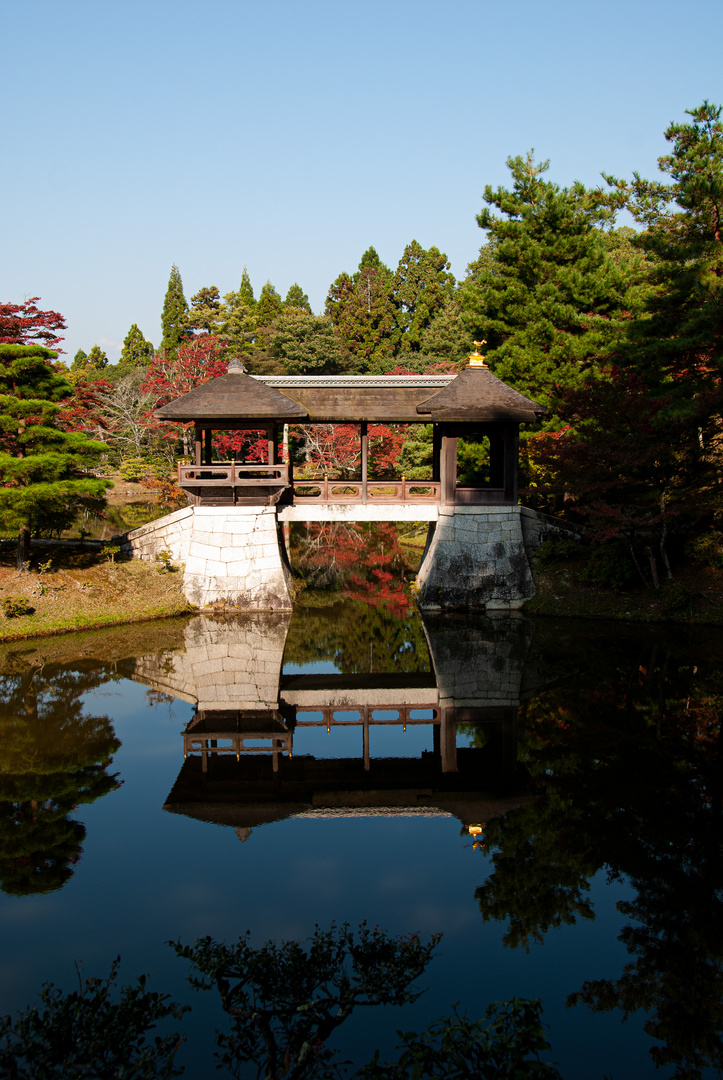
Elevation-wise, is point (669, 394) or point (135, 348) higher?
point (135, 348)

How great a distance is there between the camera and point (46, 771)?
910 centimetres

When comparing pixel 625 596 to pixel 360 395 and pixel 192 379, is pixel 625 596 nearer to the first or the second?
pixel 360 395

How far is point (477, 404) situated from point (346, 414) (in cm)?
319

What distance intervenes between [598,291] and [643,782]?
17181 millimetres

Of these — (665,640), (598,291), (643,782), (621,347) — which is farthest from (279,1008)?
(598,291)

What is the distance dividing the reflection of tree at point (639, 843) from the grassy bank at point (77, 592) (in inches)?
395

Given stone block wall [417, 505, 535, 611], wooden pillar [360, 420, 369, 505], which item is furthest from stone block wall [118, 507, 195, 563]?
stone block wall [417, 505, 535, 611]

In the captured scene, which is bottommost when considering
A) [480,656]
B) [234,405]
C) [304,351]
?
[480,656]

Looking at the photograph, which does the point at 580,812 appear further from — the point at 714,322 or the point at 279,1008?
the point at 714,322

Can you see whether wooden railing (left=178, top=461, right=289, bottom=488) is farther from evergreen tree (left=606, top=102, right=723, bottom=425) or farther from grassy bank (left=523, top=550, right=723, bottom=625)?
evergreen tree (left=606, top=102, right=723, bottom=425)

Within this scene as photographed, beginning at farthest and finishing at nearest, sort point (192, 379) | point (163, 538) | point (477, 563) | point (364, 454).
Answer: point (192, 379)
point (163, 538)
point (364, 454)
point (477, 563)

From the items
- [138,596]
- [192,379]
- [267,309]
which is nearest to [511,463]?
[138,596]

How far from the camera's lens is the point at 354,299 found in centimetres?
5881

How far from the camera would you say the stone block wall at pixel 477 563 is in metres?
18.6
